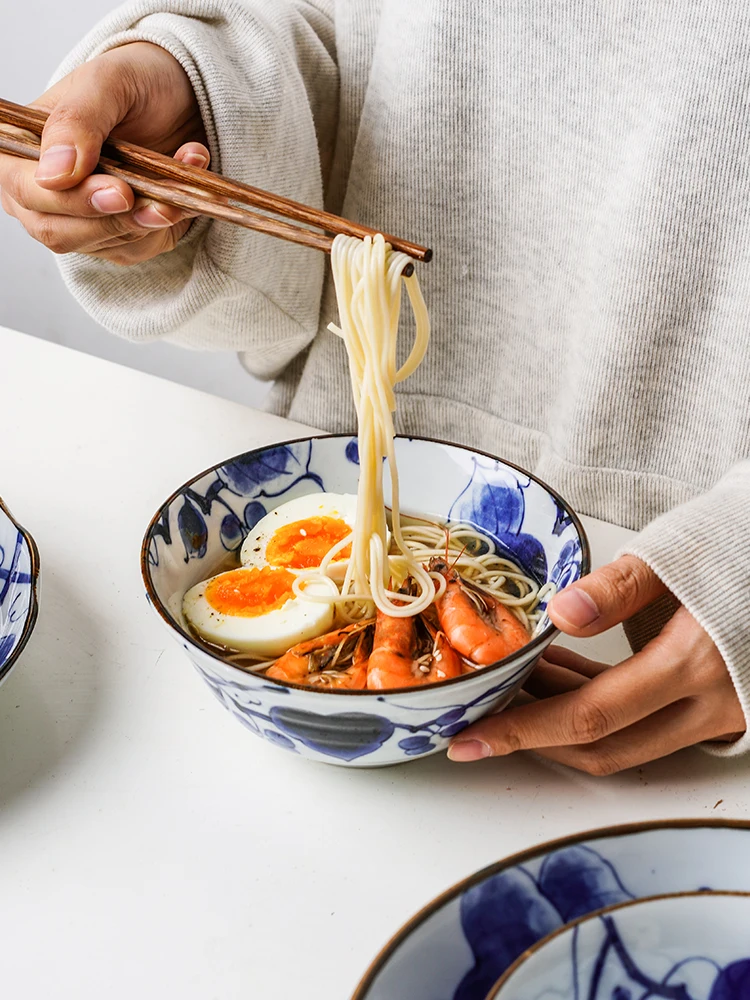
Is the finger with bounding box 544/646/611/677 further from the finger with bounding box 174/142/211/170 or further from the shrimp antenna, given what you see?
the finger with bounding box 174/142/211/170

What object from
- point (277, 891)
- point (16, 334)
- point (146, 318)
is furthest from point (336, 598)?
point (16, 334)

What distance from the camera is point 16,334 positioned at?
1.61 metres

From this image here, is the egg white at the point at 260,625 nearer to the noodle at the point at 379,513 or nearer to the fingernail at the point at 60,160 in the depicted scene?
the noodle at the point at 379,513

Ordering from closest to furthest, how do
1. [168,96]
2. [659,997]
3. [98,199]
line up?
[659,997] < [98,199] < [168,96]

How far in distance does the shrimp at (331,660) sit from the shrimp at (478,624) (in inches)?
3.3

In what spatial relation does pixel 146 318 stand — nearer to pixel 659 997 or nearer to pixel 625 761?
pixel 625 761

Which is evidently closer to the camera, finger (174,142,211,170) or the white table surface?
the white table surface

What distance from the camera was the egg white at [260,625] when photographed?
0.91 meters

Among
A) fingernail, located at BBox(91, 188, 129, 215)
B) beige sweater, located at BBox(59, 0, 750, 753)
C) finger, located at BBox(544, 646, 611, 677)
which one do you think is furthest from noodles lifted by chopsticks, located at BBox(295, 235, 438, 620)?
beige sweater, located at BBox(59, 0, 750, 753)

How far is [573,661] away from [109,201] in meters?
0.65

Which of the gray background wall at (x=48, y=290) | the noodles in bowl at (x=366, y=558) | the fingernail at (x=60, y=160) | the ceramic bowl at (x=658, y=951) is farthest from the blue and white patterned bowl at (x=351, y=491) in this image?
the gray background wall at (x=48, y=290)

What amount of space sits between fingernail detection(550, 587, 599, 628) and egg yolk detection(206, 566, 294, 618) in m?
0.32

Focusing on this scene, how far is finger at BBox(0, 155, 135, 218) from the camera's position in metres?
0.93

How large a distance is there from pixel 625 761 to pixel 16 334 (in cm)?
128
